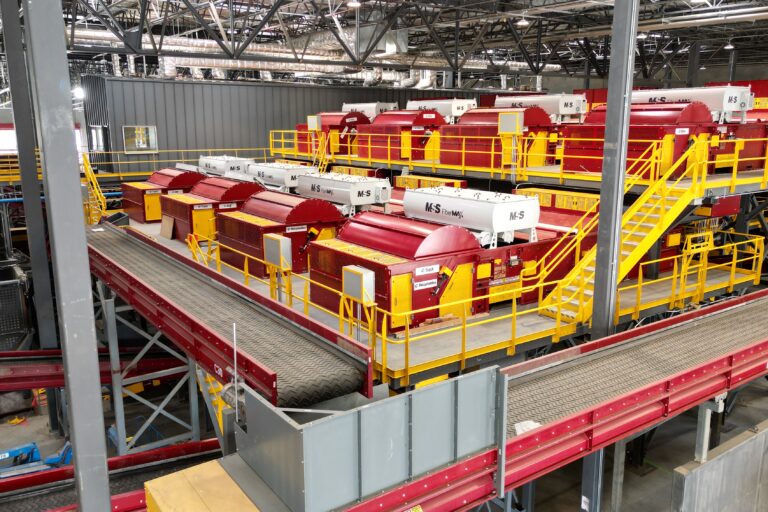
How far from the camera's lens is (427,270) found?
11453 mm

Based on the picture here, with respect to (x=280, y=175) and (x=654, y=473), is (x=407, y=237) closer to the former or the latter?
(x=654, y=473)

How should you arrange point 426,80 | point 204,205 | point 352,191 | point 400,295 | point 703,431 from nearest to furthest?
1. point 703,431
2. point 400,295
3. point 352,191
4. point 204,205
5. point 426,80

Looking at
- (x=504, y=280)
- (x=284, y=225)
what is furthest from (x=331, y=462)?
(x=284, y=225)

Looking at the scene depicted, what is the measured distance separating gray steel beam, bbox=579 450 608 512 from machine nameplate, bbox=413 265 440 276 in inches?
162

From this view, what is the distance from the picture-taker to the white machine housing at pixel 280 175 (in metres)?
21.6

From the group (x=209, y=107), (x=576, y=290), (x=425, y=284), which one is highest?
(x=209, y=107)

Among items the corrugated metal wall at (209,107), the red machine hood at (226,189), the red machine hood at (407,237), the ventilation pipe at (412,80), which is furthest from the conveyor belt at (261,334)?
the ventilation pipe at (412,80)

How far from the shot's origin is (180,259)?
14.4 m

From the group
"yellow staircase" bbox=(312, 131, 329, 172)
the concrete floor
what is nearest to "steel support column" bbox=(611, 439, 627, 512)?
the concrete floor

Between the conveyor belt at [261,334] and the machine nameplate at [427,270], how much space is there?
8.80 feet

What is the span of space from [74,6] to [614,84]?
63.4 ft

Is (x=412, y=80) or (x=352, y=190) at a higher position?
(x=412, y=80)

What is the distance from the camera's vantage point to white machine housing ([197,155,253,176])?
2581cm

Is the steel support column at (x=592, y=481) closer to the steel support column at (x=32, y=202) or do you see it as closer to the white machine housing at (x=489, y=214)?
the white machine housing at (x=489, y=214)
